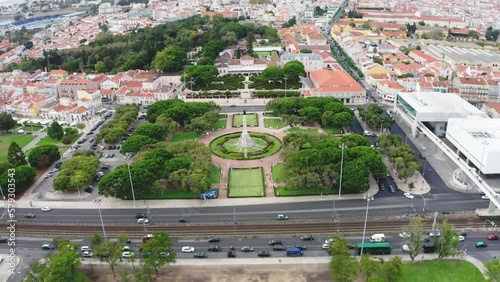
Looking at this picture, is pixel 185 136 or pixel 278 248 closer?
pixel 278 248

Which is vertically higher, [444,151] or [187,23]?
[187,23]

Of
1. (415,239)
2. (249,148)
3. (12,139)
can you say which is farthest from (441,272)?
(12,139)

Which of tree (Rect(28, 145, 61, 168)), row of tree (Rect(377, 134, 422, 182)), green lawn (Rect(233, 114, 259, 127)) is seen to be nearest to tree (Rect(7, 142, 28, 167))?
tree (Rect(28, 145, 61, 168))

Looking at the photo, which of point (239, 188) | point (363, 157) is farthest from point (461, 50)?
point (239, 188)

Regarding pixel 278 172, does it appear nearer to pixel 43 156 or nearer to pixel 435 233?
pixel 435 233

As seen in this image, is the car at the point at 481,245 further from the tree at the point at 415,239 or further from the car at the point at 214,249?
the car at the point at 214,249

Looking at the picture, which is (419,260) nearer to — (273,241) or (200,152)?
(273,241)

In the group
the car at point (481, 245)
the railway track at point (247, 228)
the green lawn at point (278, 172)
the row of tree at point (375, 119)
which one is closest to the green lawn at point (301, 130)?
the row of tree at point (375, 119)
